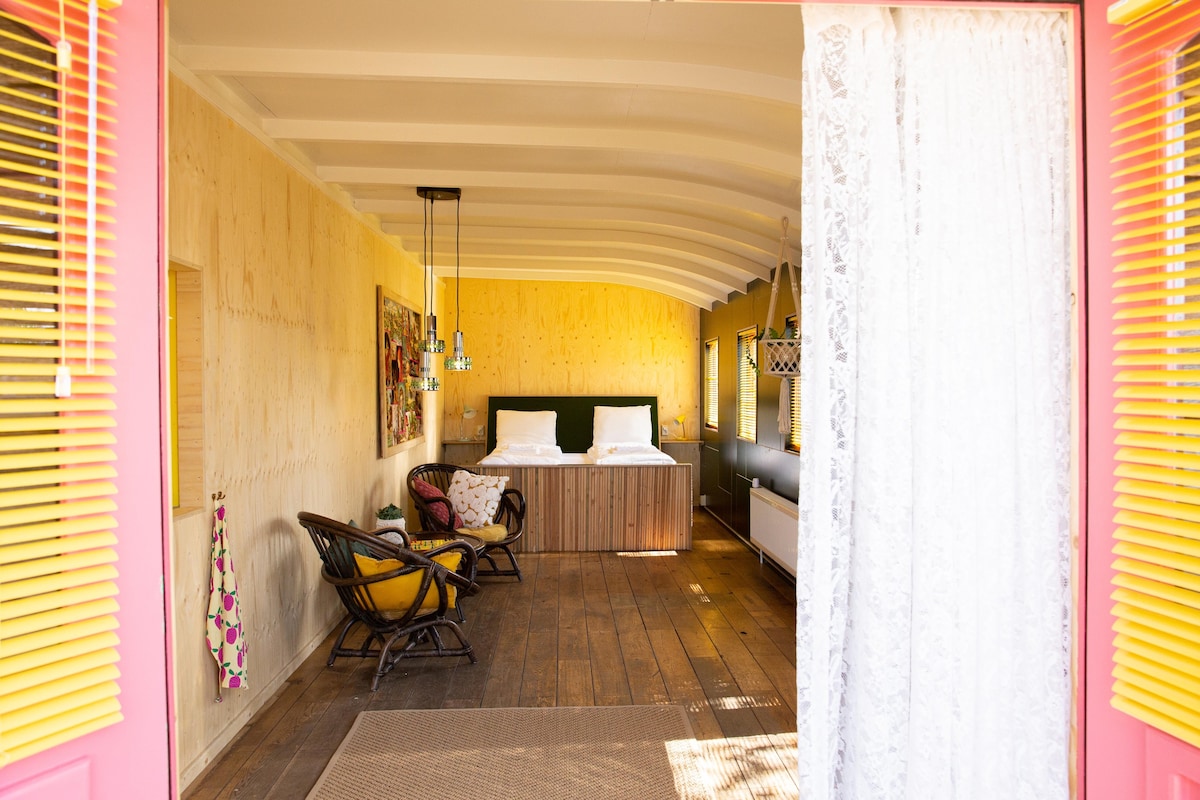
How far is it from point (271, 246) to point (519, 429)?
15.9 ft

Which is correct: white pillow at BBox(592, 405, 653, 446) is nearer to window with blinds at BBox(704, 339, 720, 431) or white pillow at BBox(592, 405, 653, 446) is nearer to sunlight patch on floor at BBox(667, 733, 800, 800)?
window with blinds at BBox(704, 339, 720, 431)

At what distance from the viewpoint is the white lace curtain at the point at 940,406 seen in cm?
161

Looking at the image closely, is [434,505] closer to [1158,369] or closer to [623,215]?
[623,215]

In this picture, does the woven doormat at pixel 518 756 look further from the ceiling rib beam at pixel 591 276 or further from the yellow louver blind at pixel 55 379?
the ceiling rib beam at pixel 591 276

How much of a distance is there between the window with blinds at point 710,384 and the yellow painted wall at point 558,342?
44 centimetres

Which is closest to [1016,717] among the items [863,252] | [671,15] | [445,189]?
[863,252]

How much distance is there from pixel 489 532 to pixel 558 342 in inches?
149

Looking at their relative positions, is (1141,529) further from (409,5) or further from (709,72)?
(409,5)

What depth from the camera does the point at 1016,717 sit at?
1616mm

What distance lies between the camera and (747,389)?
24.3 ft

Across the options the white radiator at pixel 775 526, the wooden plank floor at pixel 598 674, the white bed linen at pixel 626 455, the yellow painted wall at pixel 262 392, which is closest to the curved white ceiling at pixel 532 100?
the yellow painted wall at pixel 262 392

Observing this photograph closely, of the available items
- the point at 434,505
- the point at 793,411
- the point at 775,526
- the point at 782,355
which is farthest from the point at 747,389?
the point at 434,505

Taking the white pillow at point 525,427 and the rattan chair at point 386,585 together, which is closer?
the rattan chair at point 386,585

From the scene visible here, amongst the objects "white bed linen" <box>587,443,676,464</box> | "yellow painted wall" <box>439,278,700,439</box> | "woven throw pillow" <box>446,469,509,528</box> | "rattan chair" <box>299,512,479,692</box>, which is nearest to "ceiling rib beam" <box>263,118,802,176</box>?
"rattan chair" <box>299,512,479,692</box>
